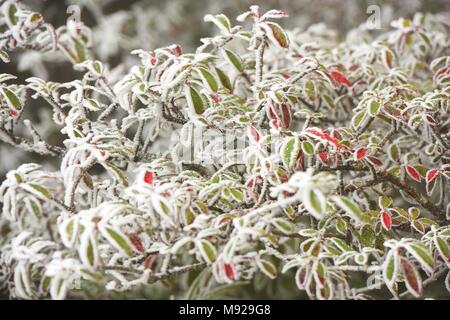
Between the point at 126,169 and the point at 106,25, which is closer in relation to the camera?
the point at 126,169

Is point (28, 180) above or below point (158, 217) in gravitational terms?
above

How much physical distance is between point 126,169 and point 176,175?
9.6 inches

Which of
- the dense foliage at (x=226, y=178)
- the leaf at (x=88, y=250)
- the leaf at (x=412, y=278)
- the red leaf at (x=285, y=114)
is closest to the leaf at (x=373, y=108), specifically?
the dense foliage at (x=226, y=178)

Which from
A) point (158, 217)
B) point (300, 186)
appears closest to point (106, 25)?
point (158, 217)

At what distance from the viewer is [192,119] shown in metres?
1.38

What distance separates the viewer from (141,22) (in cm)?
297

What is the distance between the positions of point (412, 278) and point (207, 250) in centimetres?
47

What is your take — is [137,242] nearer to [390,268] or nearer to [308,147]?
[308,147]

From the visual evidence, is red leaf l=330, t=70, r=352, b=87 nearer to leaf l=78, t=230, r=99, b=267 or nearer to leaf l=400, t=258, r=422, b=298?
leaf l=400, t=258, r=422, b=298

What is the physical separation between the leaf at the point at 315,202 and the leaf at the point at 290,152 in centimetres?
19

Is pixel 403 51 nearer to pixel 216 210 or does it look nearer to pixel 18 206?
pixel 216 210

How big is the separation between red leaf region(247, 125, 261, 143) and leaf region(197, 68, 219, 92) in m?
0.15

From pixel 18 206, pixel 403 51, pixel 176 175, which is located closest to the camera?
pixel 18 206

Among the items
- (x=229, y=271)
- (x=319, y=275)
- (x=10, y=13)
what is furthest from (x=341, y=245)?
(x=10, y=13)
